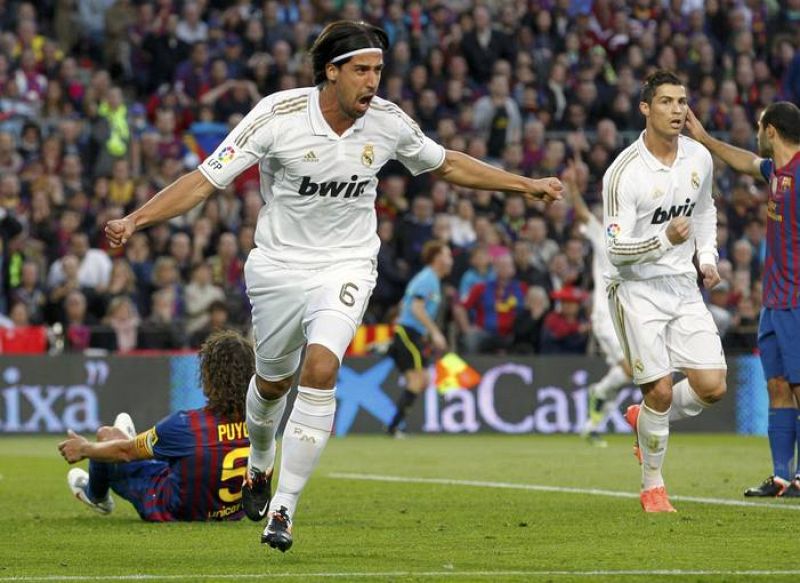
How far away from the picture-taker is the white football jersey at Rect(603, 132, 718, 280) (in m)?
10.4

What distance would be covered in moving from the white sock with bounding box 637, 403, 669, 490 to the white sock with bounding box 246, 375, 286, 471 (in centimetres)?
241

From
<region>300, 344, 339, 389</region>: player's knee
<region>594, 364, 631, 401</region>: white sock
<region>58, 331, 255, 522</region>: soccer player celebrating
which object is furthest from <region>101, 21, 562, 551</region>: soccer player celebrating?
<region>594, 364, 631, 401</region>: white sock

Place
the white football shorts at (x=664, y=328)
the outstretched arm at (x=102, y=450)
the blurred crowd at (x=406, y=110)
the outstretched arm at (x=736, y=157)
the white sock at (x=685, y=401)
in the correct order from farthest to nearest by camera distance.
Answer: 1. the blurred crowd at (x=406, y=110)
2. the outstretched arm at (x=736, y=157)
3. the white sock at (x=685, y=401)
4. the white football shorts at (x=664, y=328)
5. the outstretched arm at (x=102, y=450)

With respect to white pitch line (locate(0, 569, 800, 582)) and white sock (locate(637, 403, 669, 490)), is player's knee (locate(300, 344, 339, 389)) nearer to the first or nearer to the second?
white pitch line (locate(0, 569, 800, 582))

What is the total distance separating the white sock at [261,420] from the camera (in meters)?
9.43

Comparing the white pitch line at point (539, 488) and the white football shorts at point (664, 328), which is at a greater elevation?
the white football shorts at point (664, 328)

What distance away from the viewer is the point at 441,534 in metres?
9.31

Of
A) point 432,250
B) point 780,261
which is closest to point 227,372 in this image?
point 780,261

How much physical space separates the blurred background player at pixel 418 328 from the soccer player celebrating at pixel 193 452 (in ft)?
32.3

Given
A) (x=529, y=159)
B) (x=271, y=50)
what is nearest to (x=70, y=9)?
(x=271, y=50)

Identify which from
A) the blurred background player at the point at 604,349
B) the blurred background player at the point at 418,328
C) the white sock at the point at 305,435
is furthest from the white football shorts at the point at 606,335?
the white sock at the point at 305,435

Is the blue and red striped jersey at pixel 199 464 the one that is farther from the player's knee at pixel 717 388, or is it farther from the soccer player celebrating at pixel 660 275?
the player's knee at pixel 717 388

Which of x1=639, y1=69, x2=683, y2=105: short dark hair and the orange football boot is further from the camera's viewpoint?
x1=639, y1=69, x2=683, y2=105: short dark hair

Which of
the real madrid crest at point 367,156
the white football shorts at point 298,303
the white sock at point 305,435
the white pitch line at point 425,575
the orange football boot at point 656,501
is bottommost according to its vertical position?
the orange football boot at point 656,501
